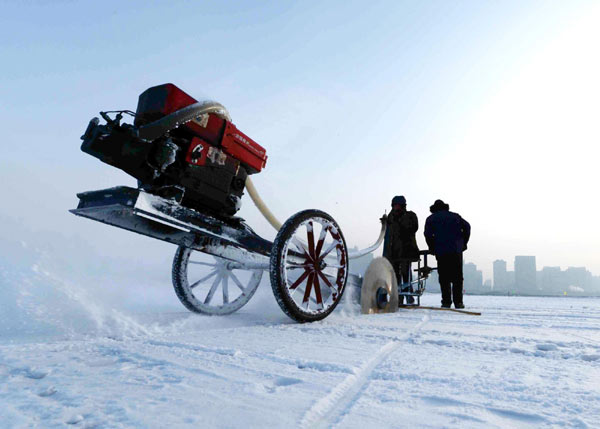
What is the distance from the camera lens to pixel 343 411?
1033 mm

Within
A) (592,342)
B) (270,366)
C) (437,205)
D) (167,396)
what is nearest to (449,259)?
(437,205)

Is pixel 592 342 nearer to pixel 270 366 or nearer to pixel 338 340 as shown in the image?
pixel 338 340

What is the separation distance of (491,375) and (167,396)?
4.00 feet

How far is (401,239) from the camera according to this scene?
20.7 feet

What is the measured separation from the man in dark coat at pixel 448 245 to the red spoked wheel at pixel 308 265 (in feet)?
10.2

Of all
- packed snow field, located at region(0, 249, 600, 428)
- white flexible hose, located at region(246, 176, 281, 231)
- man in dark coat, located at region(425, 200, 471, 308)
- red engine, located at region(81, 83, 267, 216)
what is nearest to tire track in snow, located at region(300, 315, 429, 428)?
packed snow field, located at region(0, 249, 600, 428)

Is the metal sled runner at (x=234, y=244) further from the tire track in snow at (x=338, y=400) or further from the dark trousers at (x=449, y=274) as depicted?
the dark trousers at (x=449, y=274)

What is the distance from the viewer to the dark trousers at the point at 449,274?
5.89 meters

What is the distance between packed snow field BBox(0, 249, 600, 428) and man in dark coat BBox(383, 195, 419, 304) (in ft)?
12.2

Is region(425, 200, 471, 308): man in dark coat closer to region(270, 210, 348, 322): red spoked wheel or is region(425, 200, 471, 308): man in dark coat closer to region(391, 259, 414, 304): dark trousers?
region(391, 259, 414, 304): dark trousers

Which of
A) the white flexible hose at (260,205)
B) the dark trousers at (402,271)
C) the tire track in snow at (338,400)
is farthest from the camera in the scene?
the dark trousers at (402,271)

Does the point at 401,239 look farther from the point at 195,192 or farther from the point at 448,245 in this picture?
the point at 195,192

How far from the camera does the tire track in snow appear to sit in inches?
37.9

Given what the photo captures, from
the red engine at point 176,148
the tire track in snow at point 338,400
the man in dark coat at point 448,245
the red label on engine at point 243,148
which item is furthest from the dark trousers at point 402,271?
the tire track in snow at point 338,400
